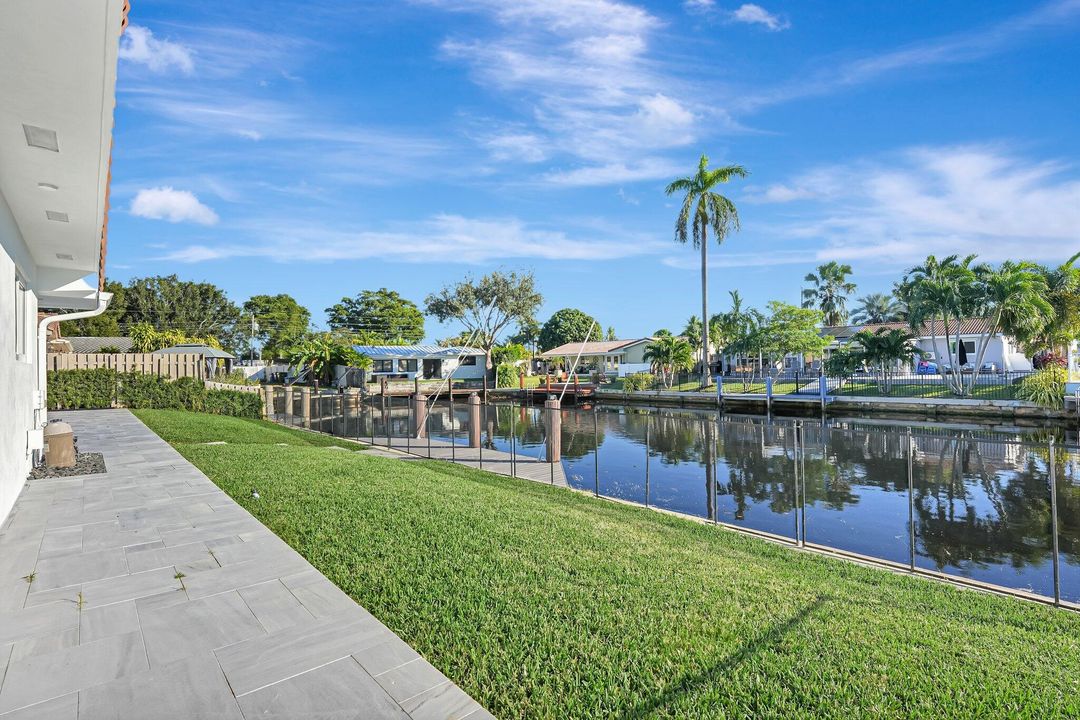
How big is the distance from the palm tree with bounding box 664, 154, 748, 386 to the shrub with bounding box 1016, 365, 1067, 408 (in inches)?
666

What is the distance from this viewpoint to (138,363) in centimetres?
1939

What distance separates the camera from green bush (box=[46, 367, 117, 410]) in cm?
1766

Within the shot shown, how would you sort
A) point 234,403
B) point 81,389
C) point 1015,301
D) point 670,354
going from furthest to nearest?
point 670,354, point 1015,301, point 234,403, point 81,389

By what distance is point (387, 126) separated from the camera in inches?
754

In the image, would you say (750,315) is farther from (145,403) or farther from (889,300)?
(889,300)

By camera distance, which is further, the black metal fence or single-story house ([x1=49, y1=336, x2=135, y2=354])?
single-story house ([x1=49, y1=336, x2=135, y2=354])

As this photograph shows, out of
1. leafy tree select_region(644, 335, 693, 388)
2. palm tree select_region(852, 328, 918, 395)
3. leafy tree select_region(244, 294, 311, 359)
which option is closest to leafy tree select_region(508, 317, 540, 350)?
leafy tree select_region(244, 294, 311, 359)

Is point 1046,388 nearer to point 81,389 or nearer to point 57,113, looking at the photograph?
point 57,113

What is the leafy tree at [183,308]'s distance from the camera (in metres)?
61.0

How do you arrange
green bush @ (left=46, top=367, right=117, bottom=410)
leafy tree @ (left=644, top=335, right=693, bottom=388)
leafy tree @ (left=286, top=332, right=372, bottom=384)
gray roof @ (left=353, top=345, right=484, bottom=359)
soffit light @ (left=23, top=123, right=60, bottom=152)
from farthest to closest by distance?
gray roof @ (left=353, top=345, right=484, bottom=359), leafy tree @ (left=644, top=335, right=693, bottom=388), leafy tree @ (left=286, top=332, right=372, bottom=384), green bush @ (left=46, top=367, right=117, bottom=410), soffit light @ (left=23, top=123, right=60, bottom=152)

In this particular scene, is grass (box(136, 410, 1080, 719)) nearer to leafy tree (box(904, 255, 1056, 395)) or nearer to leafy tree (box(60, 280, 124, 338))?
leafy tree (box(904, 255, 1056, 395))

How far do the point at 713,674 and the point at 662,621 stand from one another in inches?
25.1

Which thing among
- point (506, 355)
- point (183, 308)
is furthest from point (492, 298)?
point (183, 308)

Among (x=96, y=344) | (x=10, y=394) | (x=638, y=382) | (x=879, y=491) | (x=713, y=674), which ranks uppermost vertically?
(x=96, y=344)
